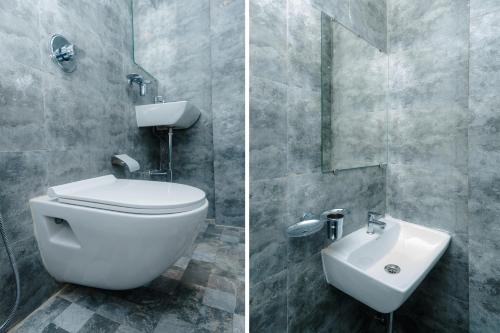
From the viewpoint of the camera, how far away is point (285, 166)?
2.10ft

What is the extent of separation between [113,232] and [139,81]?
108 cm

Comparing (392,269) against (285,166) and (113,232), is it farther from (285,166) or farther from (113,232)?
(113,232)

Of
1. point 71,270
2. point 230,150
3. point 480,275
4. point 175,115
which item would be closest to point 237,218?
point 230,150

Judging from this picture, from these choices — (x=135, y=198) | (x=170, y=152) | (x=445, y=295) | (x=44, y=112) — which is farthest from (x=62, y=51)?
(x=445, y=295)

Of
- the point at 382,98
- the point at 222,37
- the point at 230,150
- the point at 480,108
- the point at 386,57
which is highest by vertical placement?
the point at 222,37

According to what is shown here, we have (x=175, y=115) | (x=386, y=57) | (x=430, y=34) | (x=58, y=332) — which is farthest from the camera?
(x=175, y=115)

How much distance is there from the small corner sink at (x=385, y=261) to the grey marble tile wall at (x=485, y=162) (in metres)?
0.14

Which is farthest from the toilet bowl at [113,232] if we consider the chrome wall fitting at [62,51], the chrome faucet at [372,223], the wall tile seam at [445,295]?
the wall tile seam at [445,295]

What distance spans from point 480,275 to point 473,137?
1.80ft

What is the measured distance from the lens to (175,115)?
1479 mm

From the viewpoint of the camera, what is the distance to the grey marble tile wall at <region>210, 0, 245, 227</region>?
5.04 feet

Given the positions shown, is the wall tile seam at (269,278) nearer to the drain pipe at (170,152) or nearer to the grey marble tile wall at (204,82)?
the grey marble tile wall at (204,82)

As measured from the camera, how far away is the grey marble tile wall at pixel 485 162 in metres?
0.82

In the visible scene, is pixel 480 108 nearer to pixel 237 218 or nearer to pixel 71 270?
pixel 237 218
